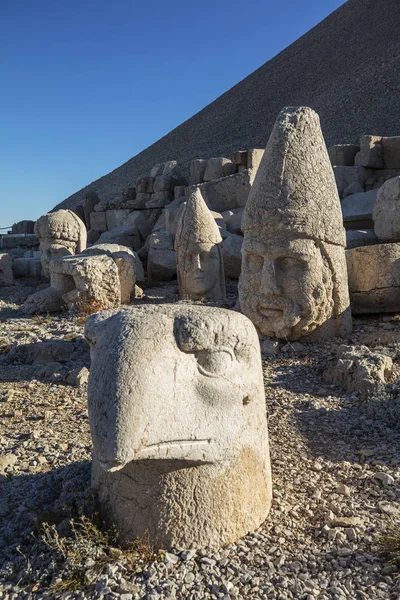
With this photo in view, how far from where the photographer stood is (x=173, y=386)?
2.30 meters

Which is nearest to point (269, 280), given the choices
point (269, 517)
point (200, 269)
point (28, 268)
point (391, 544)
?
point (200, 269)

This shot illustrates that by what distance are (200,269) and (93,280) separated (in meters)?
1.61

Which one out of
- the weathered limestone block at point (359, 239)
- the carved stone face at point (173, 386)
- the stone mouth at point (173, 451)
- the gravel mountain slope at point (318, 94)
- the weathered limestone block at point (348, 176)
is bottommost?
the stone mouth at point (173, 451)

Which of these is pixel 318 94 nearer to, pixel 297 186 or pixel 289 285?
pixel 297 186

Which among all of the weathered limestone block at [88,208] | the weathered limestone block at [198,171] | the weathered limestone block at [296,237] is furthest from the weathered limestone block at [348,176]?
the weathered limestone block at [88,208]

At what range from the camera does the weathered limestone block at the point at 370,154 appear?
15172 mm

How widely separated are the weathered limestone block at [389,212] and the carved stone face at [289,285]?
10.4 ft

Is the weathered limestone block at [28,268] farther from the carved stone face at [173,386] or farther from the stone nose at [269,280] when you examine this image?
the carved stone face at [173,386]

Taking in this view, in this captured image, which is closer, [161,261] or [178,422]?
[178,422]

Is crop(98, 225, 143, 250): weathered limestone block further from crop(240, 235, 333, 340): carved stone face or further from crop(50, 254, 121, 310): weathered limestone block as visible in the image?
crop(240, 235, 333, 340): carved stone face

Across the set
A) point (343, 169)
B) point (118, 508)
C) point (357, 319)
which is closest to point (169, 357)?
point (118, 508)

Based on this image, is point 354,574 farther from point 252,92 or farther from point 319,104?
point 252,92

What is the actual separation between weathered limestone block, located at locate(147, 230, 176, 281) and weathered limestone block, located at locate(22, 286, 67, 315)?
109 inches

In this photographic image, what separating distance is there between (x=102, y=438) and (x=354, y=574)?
122 centimetres
